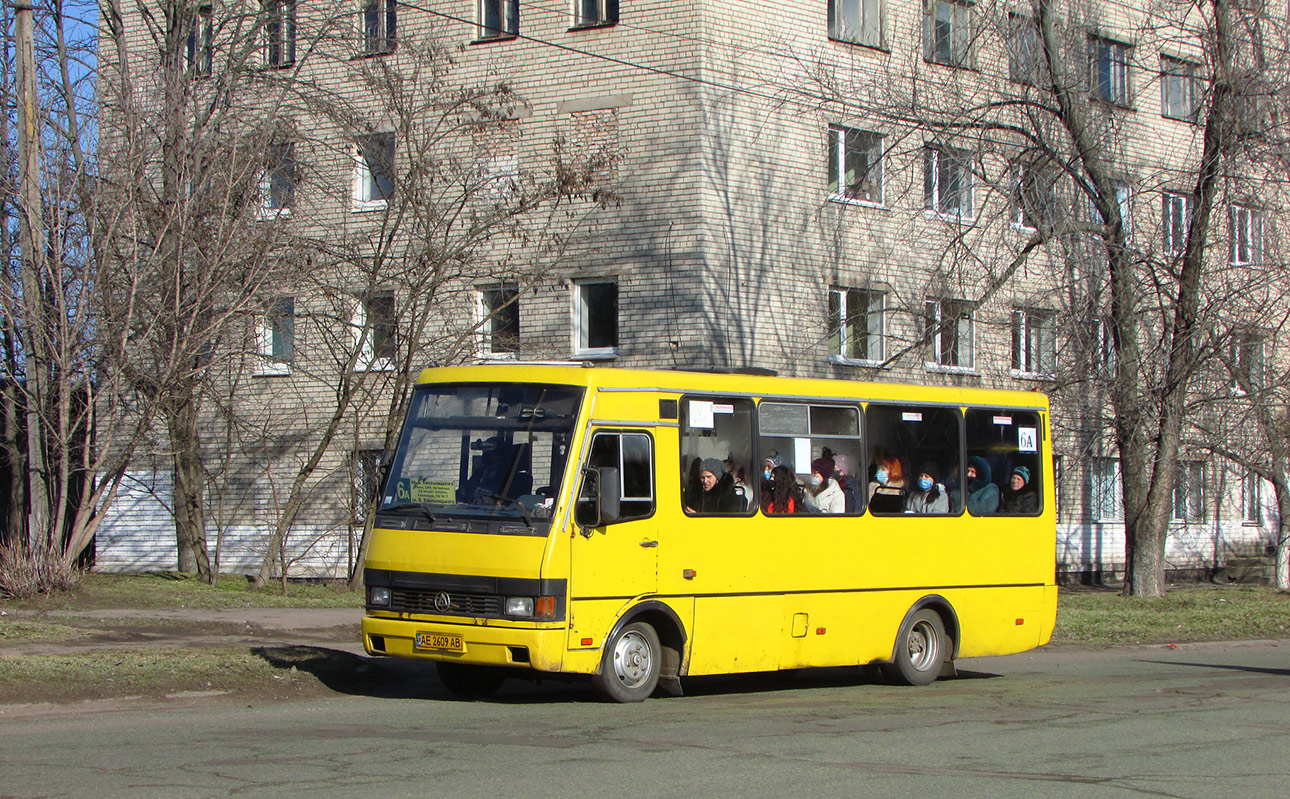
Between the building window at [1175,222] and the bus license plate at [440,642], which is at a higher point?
the building window at [1175,222]

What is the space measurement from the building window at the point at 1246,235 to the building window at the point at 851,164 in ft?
20.1

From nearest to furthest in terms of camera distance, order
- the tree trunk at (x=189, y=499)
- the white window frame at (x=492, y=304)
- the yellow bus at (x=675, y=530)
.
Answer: the yellow bus at (x=675, y=530), the tree trunk at (x=189, y=499), the white window frame at (x=492, y=304)

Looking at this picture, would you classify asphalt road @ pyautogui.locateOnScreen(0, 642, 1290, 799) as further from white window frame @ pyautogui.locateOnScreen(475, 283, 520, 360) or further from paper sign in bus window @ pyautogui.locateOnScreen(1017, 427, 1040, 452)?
white window frame @ pyautogui.locateOnScreen(475, 283, 520, 360)

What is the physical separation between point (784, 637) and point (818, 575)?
2.15 ft

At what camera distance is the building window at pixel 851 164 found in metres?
26.2

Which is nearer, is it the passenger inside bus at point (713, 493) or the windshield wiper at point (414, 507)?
the windshield wiper at point (414, 507)

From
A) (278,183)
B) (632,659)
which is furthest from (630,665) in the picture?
(278,183)

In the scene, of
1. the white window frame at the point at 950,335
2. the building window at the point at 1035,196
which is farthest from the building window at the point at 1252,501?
the building window at the point at 1035,196

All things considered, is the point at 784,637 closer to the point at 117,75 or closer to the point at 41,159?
the point at 41,159

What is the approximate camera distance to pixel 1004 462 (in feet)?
47.4

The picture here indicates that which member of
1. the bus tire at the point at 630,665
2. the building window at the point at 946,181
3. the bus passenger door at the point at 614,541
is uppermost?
the building window at the point at 946,181

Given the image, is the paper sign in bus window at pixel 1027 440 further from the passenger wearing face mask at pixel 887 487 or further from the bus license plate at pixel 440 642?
the bus license plate at pixel 440 642

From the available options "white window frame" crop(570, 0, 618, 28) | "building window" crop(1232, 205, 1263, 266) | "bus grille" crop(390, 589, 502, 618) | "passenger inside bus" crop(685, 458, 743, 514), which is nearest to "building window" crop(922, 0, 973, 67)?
"building window" crop(1232, 205, 1263, 266)

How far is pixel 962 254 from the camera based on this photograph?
73.5 feet
